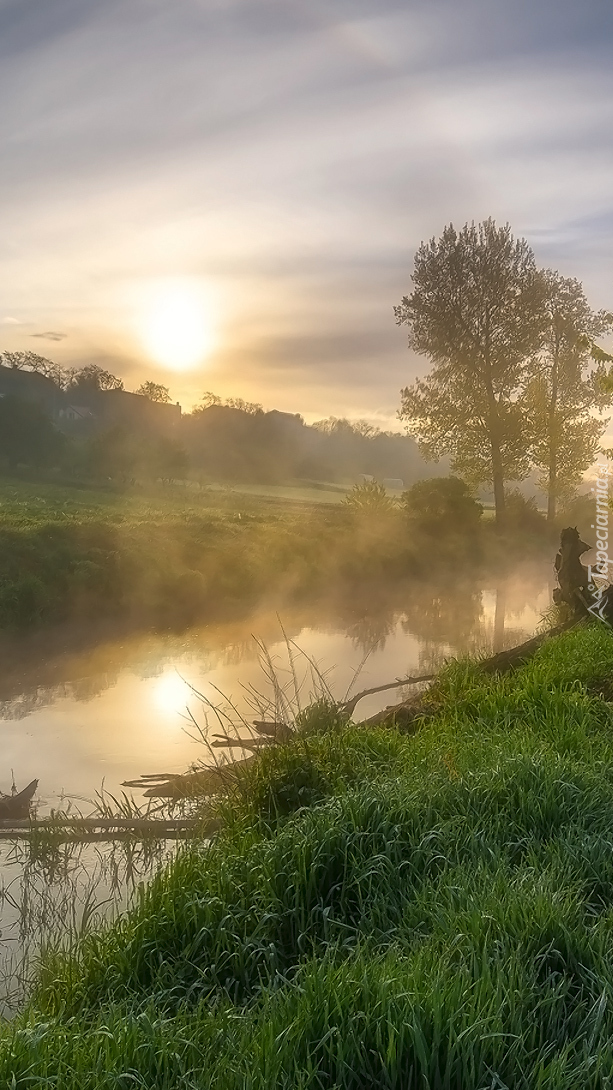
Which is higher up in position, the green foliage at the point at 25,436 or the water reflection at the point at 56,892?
the green foliage at the point at 25,436

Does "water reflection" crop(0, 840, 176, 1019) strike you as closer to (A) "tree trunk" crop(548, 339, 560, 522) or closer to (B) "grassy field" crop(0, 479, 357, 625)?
(B) "grassy field" crop(0, 479, 357, 625)

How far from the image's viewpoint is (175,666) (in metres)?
16.9

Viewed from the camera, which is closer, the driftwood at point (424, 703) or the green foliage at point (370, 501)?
the driftwood at point (424, 703)

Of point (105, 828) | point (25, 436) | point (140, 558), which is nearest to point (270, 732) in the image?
point (105, 828)

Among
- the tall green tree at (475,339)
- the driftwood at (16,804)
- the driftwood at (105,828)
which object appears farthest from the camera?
the tall green tree at (475,339)

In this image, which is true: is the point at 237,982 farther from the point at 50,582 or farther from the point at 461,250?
the point at 461,250

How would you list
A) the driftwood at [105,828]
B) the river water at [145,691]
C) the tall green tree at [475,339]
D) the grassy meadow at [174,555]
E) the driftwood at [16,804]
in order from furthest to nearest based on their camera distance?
the tall green tree at [475,339] < the grassy meadow at [174,555] < the driftwood at [16,804] < the driftwood at [105,828] < the river water at [145,691]

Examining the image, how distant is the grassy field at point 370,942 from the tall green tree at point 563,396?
29.0 metres

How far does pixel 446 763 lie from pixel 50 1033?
4.16 metres

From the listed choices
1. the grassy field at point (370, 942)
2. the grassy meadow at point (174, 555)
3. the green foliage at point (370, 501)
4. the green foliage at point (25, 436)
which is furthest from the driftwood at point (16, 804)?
the green foliage at point (25, 436)

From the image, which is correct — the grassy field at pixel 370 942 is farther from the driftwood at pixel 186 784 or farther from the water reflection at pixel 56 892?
the driftwood at pixel 186 784

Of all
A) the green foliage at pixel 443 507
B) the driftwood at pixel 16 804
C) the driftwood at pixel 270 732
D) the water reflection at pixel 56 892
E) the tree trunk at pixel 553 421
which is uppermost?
the tree trunk at pixel 553 421

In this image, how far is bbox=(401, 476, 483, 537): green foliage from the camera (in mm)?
34719

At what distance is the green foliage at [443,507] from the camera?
3472 cm
